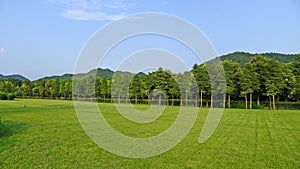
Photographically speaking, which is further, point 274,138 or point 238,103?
point 238,103

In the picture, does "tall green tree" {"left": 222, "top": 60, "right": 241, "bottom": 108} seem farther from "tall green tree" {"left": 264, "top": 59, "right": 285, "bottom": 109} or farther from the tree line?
"tall green tree" {"left": 264, "top": 59, "right": 285, "bottom": 109}

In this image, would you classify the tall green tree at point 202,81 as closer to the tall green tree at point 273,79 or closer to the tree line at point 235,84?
the tree line at point 235,84

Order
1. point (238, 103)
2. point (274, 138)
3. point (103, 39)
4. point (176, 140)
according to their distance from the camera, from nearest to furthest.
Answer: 1. point (103, 39)
2. point (176, 140)
3. point (274, 138)
4. point (238, 103)

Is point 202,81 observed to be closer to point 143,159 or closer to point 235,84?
point 235,84

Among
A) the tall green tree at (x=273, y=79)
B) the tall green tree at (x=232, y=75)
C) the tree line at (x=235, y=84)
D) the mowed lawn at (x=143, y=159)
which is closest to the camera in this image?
the mowed lawn at (x=143, y=159)

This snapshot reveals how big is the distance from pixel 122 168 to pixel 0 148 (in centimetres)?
467

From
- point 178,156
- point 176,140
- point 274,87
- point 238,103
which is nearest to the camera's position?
point 178,156

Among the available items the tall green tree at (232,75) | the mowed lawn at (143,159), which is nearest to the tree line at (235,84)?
the tall green tree at (232,75)

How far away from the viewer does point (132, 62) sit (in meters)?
10.4

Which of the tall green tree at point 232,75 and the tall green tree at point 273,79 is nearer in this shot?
the tall green tree at point 273,79

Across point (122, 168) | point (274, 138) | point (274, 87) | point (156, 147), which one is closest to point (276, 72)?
point (274, 87)

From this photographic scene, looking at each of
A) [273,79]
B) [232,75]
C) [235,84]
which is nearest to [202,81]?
[232,75]

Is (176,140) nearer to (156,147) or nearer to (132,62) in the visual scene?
(156,147)

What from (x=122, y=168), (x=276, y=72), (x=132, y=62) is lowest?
(x=122, y=168)
